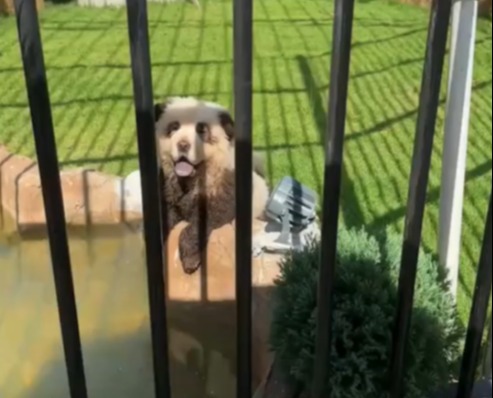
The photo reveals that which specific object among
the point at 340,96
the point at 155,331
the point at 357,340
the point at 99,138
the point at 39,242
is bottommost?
the point at 39,242

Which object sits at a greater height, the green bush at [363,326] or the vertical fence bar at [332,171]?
the vertical fence bar at [332,171]

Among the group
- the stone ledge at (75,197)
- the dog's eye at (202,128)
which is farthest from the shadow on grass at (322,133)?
the stone ledge at (75,197)

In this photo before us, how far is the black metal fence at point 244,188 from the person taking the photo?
705mm

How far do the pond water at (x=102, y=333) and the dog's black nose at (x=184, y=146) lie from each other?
41cm

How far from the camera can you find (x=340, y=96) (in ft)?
2.42

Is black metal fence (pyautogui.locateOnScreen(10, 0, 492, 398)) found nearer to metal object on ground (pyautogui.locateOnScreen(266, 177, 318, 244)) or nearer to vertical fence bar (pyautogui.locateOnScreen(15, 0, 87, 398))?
vertical fence bar (pyautogui.locateOnScreen(15, 0, 87, 398))

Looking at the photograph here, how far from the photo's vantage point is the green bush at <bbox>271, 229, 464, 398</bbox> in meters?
1.16

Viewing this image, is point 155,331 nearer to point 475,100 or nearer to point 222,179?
point 222,179

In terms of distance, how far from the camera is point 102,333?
80.4 inches

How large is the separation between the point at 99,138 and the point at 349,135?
36.2 inches

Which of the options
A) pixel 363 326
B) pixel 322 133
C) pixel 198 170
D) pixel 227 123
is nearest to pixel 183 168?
pixel 198 170

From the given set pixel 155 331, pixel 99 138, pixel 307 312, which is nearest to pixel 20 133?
pixel 99 138

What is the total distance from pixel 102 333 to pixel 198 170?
0.58 metres

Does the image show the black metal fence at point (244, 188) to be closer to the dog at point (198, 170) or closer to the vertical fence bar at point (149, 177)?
the vertical fence bar at point (149, 177)
